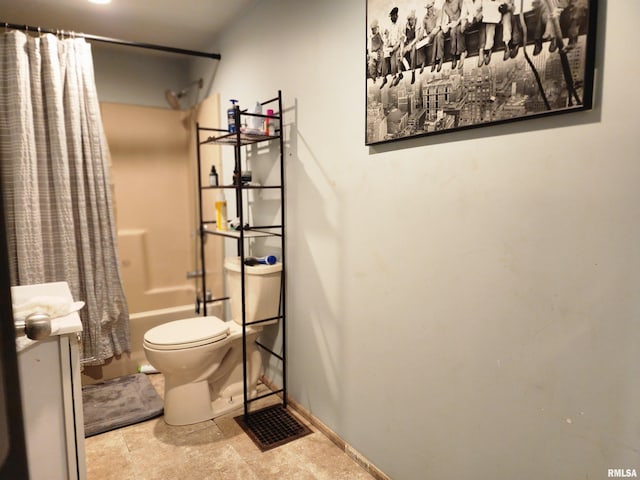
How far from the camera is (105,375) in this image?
2.70 meters

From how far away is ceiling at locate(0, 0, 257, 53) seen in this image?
242 centimetres

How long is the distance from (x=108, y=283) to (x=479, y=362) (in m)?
2.32

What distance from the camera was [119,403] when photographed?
7.80ft

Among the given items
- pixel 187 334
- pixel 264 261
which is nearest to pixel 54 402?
pixel 187 334

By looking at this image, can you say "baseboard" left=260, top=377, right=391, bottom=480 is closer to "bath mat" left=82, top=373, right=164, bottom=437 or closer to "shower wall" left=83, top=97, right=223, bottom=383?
"bath mat" left=82, top=373, right=164, bottom=437

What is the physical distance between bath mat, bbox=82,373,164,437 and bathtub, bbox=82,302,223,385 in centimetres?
6

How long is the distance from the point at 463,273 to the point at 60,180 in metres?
2.37

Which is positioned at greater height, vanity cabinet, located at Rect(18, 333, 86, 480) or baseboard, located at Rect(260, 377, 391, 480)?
vanity cabinet, located at Rect(18, 333, 86, 480)

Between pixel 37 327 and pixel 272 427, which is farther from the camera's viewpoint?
pixel 272 427

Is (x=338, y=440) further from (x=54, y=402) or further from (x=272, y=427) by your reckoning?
(x=54, y=402)

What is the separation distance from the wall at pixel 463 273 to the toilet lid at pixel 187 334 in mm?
440

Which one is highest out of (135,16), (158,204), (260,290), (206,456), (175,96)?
(135,16)

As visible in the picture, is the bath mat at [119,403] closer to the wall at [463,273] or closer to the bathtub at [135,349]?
the bathtub at [135,349]

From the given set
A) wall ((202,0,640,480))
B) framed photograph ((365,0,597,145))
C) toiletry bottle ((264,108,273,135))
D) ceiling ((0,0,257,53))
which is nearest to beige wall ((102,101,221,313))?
ceiling ((0,0,257,53))
